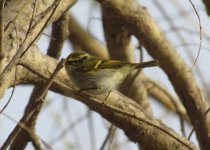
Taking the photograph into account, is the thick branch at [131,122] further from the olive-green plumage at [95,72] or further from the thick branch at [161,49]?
the thick branch at [161,49]

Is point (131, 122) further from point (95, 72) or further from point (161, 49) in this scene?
point (161, 49)

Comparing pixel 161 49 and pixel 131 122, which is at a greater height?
pixel 161 49

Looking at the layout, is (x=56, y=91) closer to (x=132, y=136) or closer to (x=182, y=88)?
(x=132, y=136)

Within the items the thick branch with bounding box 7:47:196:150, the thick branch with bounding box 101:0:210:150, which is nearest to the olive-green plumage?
the thick branch with bounding box 7:47:196:150

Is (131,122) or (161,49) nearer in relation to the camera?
(131,122)

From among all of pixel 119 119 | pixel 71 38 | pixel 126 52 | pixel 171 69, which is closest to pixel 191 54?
pixel 171 69

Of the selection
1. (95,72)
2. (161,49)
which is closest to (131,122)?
(95,72)

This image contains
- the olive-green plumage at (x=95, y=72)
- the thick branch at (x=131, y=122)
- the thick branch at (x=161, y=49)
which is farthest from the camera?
the thick branch at (x=161, y=49)

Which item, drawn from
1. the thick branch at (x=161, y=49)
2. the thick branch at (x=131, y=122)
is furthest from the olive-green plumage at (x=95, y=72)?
the thick branch at (x=161, y=49)

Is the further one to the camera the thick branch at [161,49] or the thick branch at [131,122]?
the thick branch at [161,49]

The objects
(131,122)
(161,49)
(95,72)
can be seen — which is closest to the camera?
(131,122)

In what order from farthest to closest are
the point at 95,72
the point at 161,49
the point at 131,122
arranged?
the point at 161,49 → the point at 95,72 → the point at 131,122
